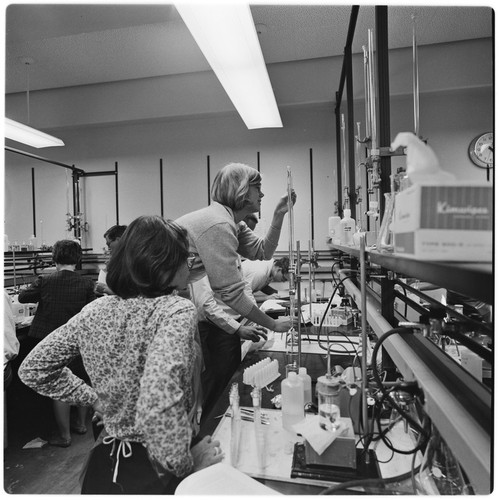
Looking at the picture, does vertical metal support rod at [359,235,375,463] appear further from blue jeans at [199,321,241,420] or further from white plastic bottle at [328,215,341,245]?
white plastic bottle at [328,215,341,245]

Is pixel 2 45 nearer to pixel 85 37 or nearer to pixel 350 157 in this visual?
pixel 350 157

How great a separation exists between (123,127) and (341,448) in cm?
473

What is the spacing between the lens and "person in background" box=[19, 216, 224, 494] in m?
0.74

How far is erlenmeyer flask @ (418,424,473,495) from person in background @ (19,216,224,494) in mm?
459

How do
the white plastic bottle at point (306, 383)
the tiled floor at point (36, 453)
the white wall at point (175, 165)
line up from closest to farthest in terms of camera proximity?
the white plastic bottle at point (306, 383)
the tiled floor at point (36, 453)
the white wall at point (175, 165)

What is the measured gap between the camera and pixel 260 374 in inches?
46.4

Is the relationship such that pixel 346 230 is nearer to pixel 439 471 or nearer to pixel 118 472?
pixel 439 471

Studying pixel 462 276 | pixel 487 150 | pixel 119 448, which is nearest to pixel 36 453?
pixel 119 448

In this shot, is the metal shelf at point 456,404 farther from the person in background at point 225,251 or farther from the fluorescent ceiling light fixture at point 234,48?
the fluorescent ceiling light fixture at point 234,48

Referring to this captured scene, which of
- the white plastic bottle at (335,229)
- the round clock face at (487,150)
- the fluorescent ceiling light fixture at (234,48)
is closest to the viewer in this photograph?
the round clock face at (487,150)

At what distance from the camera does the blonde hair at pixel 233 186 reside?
155cm

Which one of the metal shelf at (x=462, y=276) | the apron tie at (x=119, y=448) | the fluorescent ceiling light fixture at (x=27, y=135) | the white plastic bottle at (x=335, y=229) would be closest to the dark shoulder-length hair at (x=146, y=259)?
the apron tie at (x=119, y=448)

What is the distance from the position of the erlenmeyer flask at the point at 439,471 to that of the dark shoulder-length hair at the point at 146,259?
0.72m

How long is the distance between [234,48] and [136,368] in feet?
5.50
